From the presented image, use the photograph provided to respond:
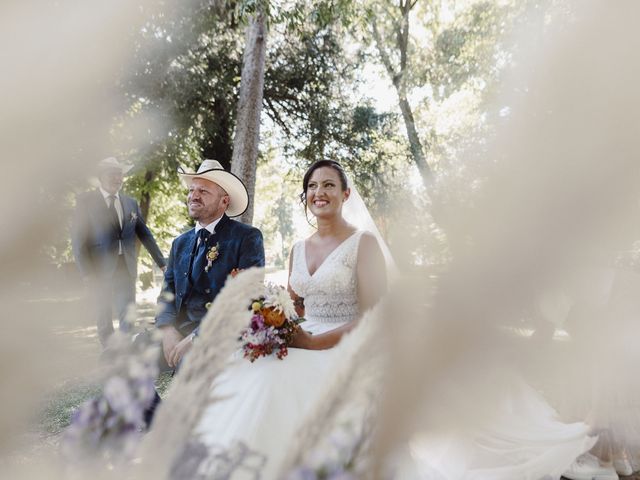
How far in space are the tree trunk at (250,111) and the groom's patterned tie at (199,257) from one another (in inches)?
150

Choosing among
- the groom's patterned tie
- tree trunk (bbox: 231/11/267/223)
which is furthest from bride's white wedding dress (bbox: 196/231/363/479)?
tree trunk (bbox: 231/11/267/223)

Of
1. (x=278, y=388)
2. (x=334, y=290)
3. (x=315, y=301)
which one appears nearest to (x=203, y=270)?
(x=315, y=301)

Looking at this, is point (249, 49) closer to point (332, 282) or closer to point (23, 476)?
point (332, 282)

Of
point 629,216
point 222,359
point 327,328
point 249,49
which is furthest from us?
point 249,49

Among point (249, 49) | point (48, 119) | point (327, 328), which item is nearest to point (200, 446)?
point (48, 119)

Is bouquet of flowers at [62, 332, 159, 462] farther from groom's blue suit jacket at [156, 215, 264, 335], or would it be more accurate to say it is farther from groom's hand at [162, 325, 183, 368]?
groom's blue suit jacket at [156, 215, 264, 335]

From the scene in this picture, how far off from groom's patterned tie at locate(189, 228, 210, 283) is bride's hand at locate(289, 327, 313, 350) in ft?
3.73

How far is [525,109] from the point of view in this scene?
0.35m

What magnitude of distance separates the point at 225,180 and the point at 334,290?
1.33 metres

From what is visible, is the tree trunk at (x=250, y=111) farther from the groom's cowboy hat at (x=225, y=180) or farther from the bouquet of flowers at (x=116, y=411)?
the bouquet of flowers at (x=116, y=411)

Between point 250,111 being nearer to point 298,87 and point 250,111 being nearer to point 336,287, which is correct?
point 298,87

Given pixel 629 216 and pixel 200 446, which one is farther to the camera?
pixel 200 446

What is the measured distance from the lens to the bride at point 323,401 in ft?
1.48

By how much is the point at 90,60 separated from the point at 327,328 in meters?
2.86
